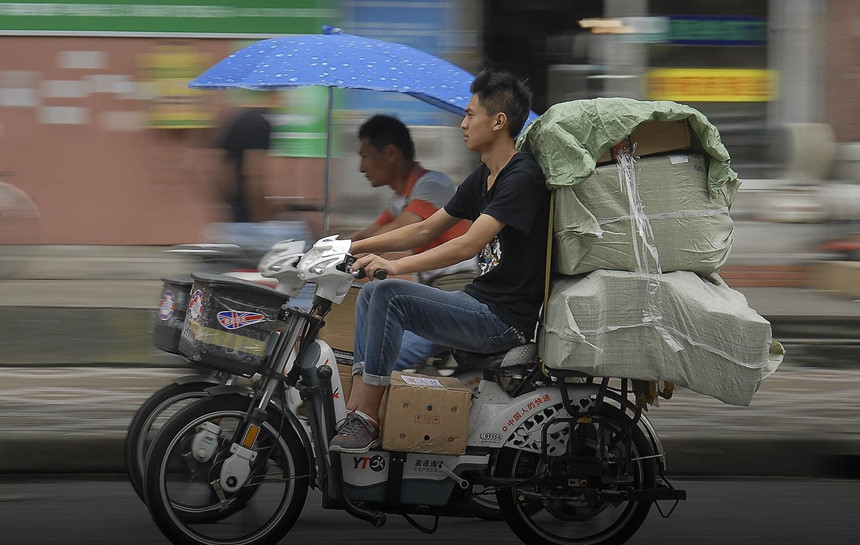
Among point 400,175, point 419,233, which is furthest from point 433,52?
point 419,233

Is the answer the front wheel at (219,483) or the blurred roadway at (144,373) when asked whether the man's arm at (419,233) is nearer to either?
the front wheel at (219,483)

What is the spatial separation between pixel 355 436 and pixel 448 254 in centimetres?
71

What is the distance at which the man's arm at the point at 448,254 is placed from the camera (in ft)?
13.8

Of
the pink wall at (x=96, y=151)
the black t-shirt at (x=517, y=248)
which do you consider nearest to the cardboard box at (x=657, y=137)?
the black t-shirt at (x=517, y=248)

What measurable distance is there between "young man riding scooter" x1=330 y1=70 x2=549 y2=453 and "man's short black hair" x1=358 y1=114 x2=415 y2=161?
1.25 metres

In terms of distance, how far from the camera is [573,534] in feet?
15.0

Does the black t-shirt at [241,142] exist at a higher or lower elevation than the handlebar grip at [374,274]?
higher

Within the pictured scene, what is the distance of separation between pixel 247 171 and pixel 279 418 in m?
3.84

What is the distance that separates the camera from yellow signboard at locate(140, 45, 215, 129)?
9969 millimetres

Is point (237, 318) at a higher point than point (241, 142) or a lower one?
lower

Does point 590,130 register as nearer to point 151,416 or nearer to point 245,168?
point 151,416

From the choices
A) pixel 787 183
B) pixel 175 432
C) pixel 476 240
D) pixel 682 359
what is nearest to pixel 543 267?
pixel 476 240

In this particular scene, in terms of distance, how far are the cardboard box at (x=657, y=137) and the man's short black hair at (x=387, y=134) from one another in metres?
1.58

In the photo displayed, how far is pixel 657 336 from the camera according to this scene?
4234mm
